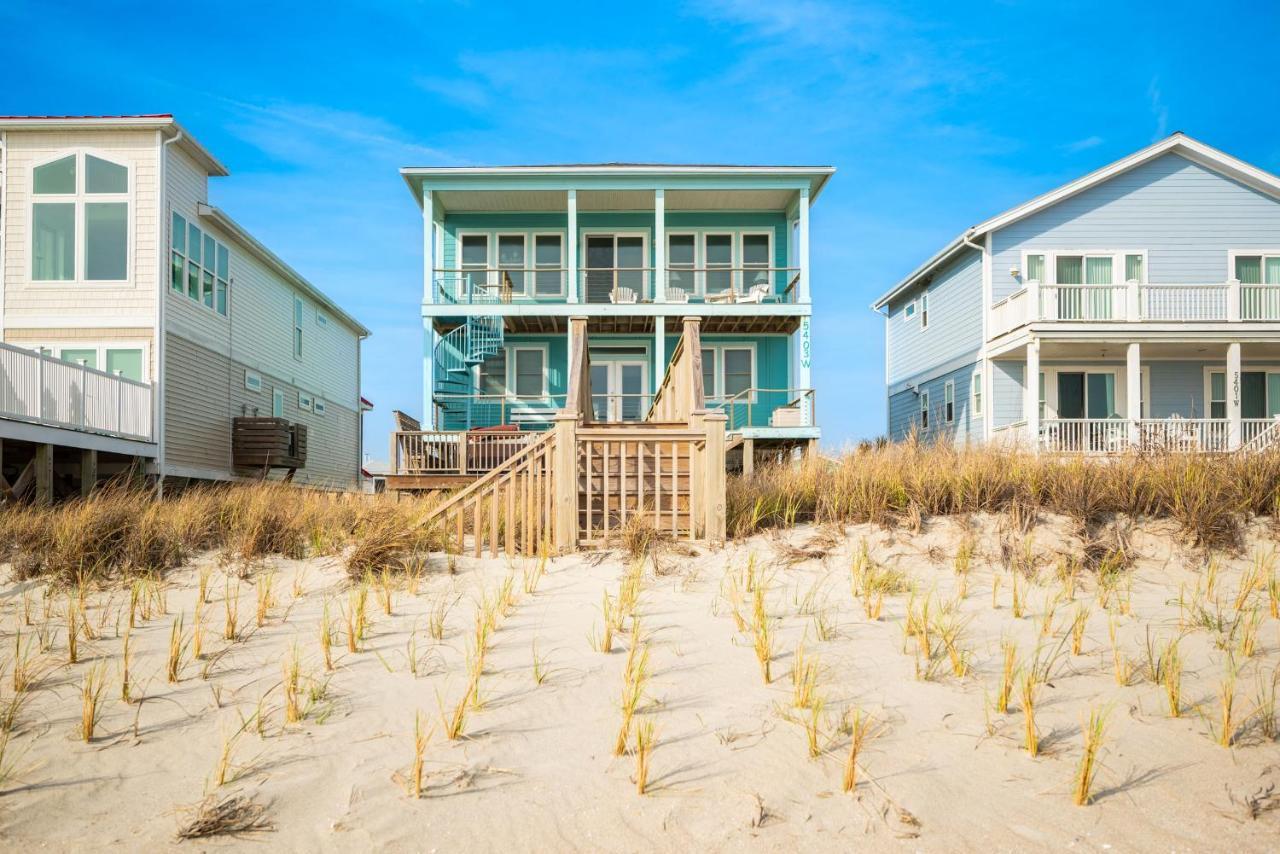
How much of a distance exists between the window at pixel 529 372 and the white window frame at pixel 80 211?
9.57 m

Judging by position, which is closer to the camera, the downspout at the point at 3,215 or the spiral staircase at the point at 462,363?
the downspout at the point at 3,215

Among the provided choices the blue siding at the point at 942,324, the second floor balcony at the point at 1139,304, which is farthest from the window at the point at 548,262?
the second floor balcony at the point at 1139,304

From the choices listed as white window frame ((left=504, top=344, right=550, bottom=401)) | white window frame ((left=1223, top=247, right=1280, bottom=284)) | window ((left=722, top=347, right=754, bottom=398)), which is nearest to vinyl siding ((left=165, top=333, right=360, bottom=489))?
white window frame ((left=504, top=344, right=550, bottom=401))

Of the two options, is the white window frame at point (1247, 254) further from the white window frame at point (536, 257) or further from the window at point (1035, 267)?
the white window frame at point (536, 257)

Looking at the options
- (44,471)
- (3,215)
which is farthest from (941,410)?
(3,215)

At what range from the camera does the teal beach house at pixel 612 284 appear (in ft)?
72.0

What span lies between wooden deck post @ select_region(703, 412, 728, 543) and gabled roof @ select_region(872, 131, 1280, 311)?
16169 millimetres

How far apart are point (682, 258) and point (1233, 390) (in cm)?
1388

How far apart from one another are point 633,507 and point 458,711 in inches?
186

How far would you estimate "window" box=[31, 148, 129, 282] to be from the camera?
18062mm

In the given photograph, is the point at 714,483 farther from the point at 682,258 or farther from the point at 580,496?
the point at 682,258

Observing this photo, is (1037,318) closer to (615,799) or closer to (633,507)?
(633,507)

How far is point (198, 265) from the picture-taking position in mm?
20078

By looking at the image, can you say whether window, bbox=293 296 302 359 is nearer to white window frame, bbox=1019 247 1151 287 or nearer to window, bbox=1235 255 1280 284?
white window frame, bbox=1019 247 1151 287
